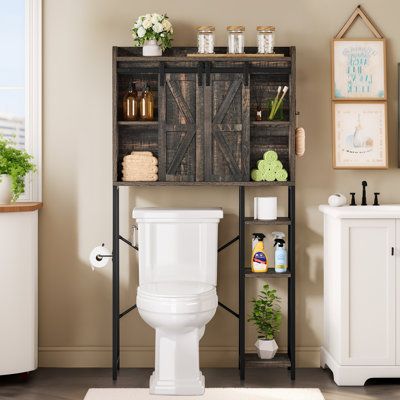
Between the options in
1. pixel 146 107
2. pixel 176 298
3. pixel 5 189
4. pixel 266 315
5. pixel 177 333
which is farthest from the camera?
pixel 266 315

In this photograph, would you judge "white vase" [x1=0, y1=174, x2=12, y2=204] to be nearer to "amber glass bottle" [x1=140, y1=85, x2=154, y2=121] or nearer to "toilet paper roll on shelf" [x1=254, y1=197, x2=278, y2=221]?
"amber glass bottle" [x1=140, y1=85, x2=154, y2=121]

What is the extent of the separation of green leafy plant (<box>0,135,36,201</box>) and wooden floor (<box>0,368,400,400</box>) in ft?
3.39

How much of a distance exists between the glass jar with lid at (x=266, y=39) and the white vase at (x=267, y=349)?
166 cm

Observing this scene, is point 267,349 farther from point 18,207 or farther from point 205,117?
point 18,207

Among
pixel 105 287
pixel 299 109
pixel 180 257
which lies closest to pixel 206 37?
pixel 299 109

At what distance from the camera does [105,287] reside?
3988 mm

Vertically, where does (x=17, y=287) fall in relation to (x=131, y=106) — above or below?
below

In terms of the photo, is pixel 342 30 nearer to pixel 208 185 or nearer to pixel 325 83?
pixel 325 83

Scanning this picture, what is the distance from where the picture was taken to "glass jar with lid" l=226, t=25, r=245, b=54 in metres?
3.67

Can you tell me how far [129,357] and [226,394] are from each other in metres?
0.80

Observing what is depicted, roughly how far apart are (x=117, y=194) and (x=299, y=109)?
1.22 meters

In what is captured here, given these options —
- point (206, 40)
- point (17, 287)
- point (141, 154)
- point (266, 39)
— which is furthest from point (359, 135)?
point (17, 287)

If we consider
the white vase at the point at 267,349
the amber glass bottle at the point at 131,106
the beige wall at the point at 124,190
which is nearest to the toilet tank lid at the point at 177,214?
the beige wall at the point at 124,190

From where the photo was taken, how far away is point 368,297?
11.6 ft
